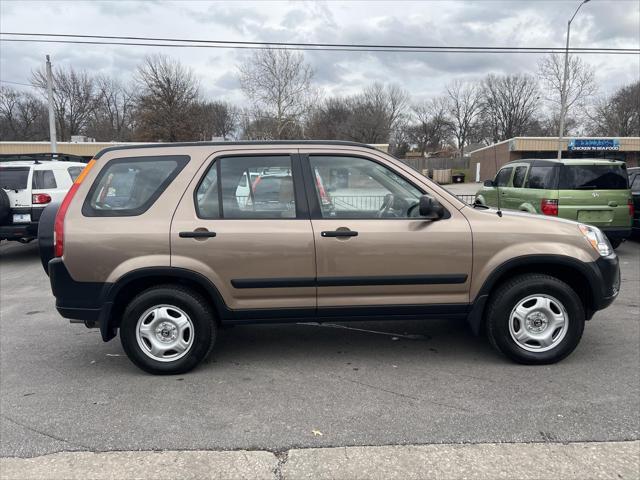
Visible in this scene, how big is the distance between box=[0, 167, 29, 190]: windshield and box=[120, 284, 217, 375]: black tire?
7.01 metres

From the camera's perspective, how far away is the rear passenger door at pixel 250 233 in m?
3.62

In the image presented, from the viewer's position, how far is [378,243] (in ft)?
12.0

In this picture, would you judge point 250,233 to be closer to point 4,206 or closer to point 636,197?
point 4,206

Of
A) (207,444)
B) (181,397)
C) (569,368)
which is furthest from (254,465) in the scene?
(569,368)

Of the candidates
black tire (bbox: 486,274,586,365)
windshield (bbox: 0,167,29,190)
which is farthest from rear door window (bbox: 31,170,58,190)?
black tire (bbox: 486,274,586,365)

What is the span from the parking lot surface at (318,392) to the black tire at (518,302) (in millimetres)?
117

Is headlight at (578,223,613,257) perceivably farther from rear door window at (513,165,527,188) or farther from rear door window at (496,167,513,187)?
rear door window at (496,167,513,187)

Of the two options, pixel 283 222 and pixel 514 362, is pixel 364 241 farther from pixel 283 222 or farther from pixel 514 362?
pixel 514 362

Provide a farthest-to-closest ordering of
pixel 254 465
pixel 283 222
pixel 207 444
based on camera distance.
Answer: pixel 283 222
pixel 207 444
pixel 254 465

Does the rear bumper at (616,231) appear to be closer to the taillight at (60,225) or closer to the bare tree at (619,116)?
the taillight at (60,225)

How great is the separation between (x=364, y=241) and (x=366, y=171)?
0.62m

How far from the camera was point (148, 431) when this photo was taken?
2994 mm

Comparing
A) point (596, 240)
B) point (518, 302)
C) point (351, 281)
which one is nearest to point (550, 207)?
point (596, 240)

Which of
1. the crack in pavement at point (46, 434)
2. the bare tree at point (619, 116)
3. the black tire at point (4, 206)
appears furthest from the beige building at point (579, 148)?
the crack in pavement at point (46, 434)
